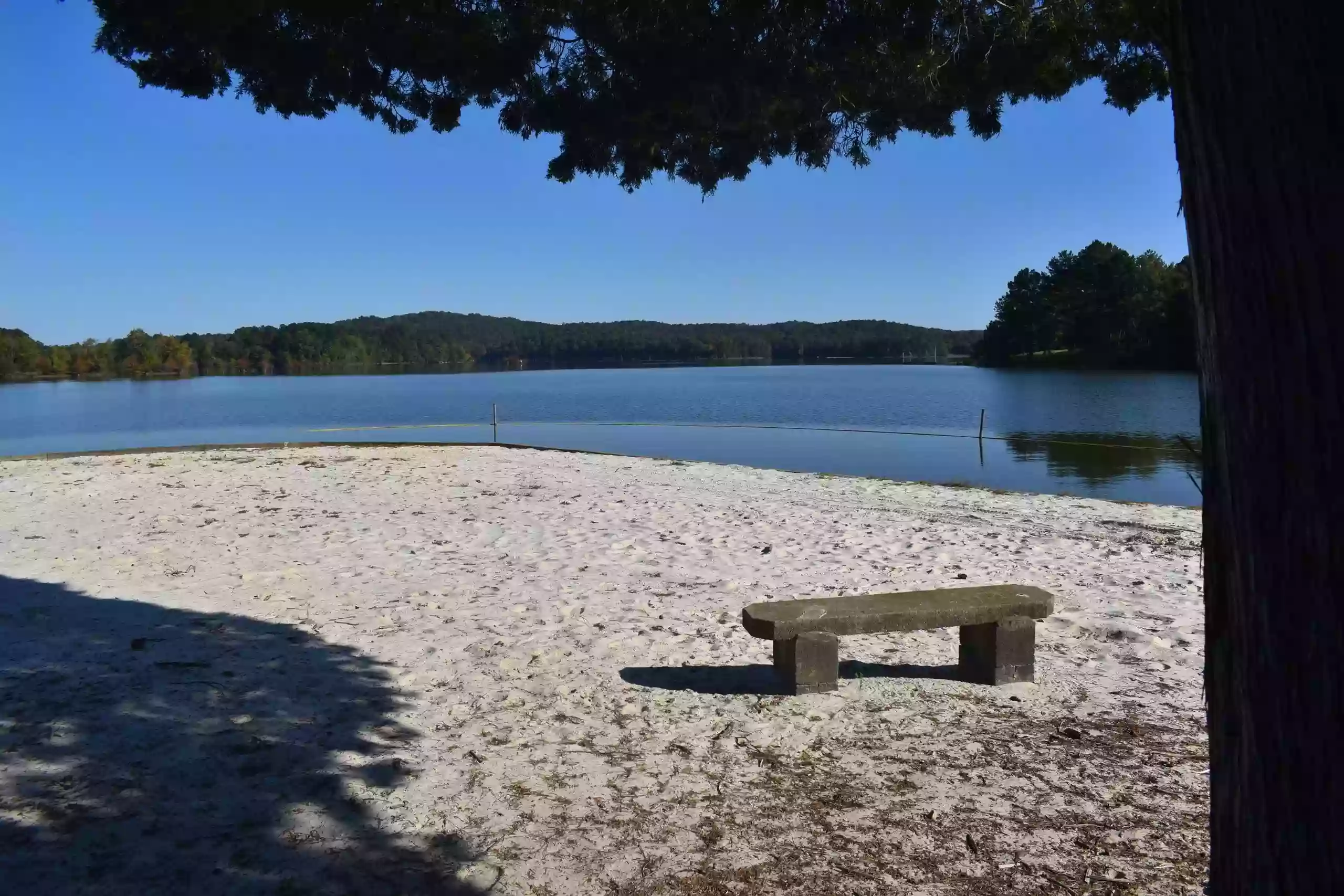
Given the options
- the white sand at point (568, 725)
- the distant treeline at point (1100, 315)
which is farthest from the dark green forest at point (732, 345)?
the white sand at point (568, 725)

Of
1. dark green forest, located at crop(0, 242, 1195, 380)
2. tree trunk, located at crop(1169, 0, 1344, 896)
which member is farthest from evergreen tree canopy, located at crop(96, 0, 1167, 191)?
dark green forest, located at crop(0, 242, 1195, 380)

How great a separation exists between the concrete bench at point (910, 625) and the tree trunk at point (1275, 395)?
2668 mm

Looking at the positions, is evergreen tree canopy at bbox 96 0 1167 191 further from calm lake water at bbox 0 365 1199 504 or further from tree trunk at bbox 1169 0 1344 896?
calm lake water at bbox 0 365 1199 504

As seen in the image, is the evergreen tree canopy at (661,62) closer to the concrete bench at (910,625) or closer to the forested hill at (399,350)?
the concrete bench at (910,625)

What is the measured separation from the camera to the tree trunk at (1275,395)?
4.64ft

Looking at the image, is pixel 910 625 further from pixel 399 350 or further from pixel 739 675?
pixel 399 350

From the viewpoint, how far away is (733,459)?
21406 mm

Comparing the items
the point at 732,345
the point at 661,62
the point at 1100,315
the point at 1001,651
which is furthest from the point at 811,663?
the point at 732,345

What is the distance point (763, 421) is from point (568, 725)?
A: 31.6 m

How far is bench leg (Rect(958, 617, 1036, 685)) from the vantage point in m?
4.49

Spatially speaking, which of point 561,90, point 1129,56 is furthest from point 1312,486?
point 1129,56

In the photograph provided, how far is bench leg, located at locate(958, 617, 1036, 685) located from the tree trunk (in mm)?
2928

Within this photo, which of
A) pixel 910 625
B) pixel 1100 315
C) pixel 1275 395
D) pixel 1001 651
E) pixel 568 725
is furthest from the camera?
pixel 1100 315

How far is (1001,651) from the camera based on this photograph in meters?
4.51
